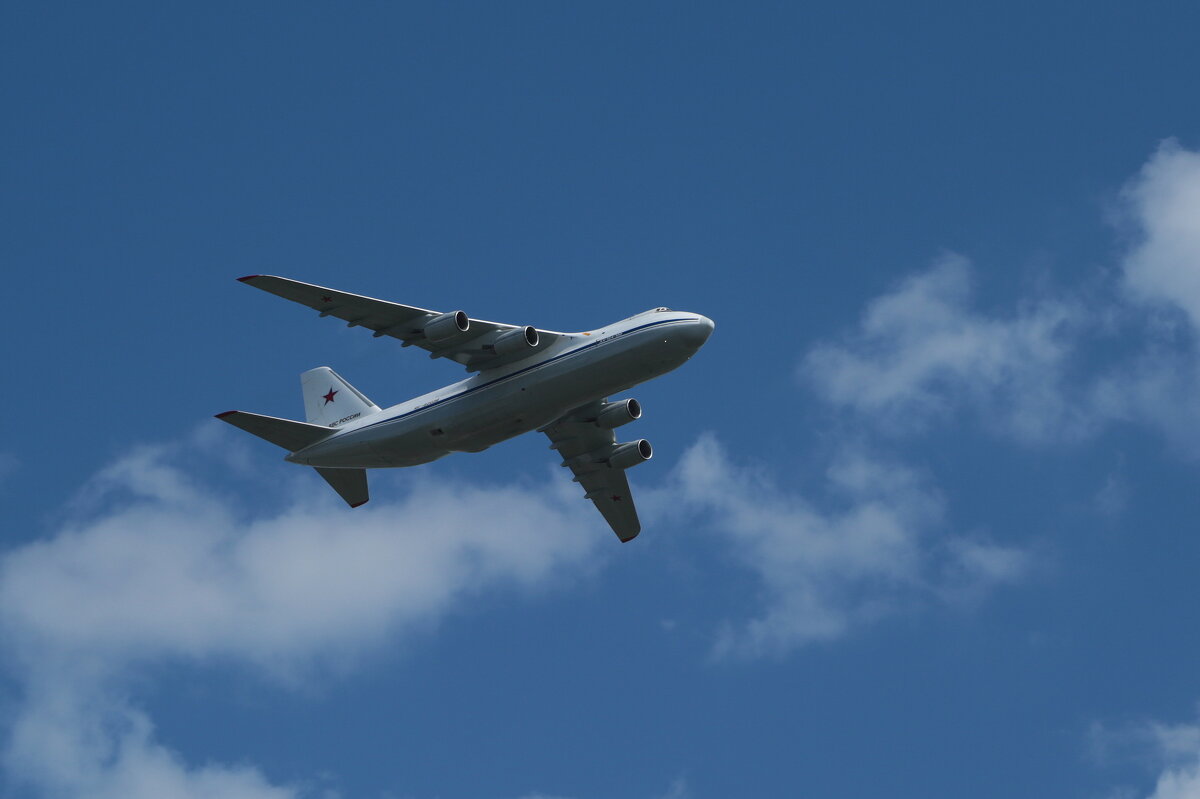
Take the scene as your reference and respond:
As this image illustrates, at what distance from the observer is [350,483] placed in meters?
51.4

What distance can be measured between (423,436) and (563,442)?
19.6ft

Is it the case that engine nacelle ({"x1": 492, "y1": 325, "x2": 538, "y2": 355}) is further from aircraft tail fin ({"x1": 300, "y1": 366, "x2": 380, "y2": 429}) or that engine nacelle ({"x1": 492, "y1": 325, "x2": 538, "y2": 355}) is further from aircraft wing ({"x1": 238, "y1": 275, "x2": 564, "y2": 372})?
aircraft tail fin ({"x1": 300, "y1": 366, "x2": 380, "y2": 429})

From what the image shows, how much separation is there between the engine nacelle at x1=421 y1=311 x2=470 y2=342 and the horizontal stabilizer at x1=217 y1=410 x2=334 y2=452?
5.71m

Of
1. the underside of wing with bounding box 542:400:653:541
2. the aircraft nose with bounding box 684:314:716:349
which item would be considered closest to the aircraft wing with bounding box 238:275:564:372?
the aircraft nose with bounding box 684:314:716:349

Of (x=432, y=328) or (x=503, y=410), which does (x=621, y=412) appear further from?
(x=432, y=328)

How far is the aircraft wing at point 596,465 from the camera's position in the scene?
164 feet

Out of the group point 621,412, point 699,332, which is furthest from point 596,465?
point 699,332

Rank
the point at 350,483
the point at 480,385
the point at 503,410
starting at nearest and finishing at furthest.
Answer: the point at 503,410
the point at 480,385
the point at 350,483

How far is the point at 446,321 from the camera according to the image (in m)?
43.9

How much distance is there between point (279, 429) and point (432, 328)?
22.4ft

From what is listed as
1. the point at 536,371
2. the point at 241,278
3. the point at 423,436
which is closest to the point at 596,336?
the point at 536,371

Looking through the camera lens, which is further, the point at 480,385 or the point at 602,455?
the point at 602,455

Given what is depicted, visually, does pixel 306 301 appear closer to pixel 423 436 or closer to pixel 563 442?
pixel 423 436

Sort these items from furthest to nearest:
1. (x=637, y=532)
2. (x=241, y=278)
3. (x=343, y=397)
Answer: (x=637, y=532)
(x=343, y=397)
(x=241, y=278)
